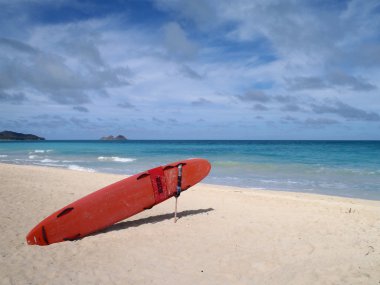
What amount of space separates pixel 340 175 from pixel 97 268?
15218 millimetres

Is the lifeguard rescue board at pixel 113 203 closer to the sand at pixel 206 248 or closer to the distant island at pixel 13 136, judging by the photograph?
the sand at pixel 206 248

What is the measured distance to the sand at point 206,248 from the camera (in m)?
3.92

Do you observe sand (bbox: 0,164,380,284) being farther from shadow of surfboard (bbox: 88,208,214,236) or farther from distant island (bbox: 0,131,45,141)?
distant island (bbox: 0,131,45,141)

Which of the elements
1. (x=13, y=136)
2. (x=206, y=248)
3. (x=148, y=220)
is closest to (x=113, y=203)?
(x=148, y=220)

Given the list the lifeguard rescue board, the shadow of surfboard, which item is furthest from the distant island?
the lifeguard rescue board

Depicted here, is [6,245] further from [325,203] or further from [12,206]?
[325,203]

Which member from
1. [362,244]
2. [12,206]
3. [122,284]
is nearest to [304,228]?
[362,244]

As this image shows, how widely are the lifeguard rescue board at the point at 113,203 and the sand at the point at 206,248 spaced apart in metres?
0.20

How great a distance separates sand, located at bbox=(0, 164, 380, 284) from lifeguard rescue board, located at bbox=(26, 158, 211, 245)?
20cm

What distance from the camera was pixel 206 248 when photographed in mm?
4930

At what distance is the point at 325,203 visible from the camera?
8.74 meters

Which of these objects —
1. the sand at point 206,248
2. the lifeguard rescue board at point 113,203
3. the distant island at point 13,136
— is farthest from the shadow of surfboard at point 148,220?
the distant island at point 13,136

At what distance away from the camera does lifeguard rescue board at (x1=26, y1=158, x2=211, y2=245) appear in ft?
17.3

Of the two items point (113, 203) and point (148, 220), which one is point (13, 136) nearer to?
point (148, 220)
